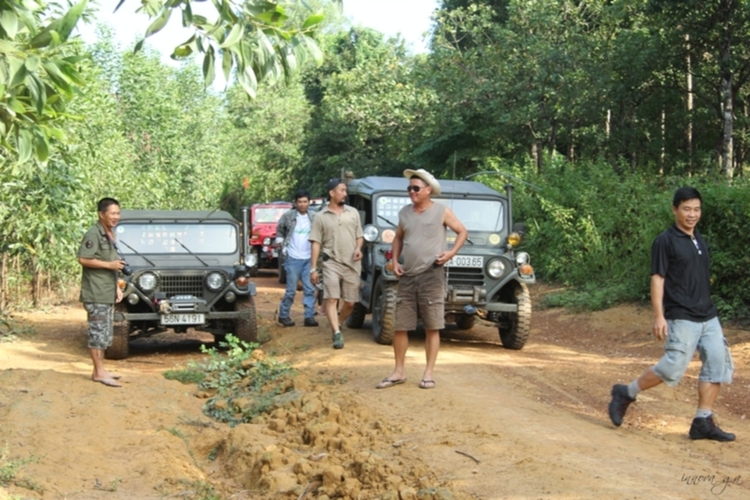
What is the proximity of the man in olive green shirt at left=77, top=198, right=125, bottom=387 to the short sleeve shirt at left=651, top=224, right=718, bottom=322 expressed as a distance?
4.74 metres

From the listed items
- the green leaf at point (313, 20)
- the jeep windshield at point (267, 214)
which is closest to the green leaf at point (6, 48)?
the green leaf at point (313, 20)

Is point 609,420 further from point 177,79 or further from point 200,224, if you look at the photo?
point 177,79

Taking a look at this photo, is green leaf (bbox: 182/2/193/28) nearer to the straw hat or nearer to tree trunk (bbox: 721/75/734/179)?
the straw hat

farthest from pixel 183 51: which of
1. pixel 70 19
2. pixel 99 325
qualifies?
pixel 99 325

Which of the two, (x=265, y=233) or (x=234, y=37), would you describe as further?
(x=265, y=233)

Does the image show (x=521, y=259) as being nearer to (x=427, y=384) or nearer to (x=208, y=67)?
(x=427, y=384)

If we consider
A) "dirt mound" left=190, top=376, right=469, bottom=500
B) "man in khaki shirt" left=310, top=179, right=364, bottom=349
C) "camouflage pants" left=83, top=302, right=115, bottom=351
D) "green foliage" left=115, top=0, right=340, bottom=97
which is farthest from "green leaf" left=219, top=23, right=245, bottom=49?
"man in khaki shirt" left=310, top=179, right=364, bottom=349

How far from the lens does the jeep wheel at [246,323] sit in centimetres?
1134

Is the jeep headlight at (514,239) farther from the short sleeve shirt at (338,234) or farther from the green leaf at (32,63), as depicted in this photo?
the green leaf at (32,63)

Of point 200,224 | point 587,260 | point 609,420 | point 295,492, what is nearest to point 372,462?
point 295,492

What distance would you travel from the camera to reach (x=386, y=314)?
1077 cm

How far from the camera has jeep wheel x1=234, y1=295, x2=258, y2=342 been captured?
11336mm

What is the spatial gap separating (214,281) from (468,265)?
2978 mm

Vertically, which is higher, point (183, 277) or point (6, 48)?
point (6, 48)
